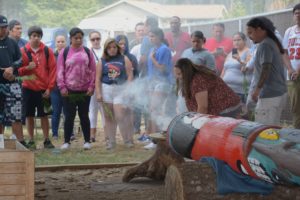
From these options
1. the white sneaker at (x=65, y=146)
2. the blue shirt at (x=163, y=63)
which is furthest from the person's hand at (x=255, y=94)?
the white sneaker at (x=65, y=146)

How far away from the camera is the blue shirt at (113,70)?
10.7 metres

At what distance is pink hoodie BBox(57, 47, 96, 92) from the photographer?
10.4 metres

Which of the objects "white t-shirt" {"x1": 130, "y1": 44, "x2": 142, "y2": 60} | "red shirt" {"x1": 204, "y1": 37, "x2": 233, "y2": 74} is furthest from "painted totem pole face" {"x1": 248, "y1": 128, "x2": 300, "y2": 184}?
"white t-shirt" {"x1": 130, "y1": 44, "x2": 142, "y2": 60}

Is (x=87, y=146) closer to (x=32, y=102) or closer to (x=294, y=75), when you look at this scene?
(x=32, y=102)

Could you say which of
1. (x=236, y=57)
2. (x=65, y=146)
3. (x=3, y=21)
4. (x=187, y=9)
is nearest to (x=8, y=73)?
(x=3, y=21)

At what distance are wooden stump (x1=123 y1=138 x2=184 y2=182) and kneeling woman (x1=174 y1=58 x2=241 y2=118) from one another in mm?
591

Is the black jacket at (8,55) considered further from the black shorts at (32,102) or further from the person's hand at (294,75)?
the person's hand at (294,75)

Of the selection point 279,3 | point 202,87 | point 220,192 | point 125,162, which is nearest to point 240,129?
point 220,192

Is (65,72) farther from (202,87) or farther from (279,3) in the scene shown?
(279,3)

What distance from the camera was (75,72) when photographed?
34.2ft

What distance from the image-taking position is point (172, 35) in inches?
483

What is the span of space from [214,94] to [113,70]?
136 inches

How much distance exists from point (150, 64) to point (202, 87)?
3.88m

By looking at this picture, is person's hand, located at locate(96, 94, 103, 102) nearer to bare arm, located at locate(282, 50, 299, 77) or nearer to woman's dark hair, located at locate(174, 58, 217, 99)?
bare arm, located at locate(282, 50, 299, 77)
